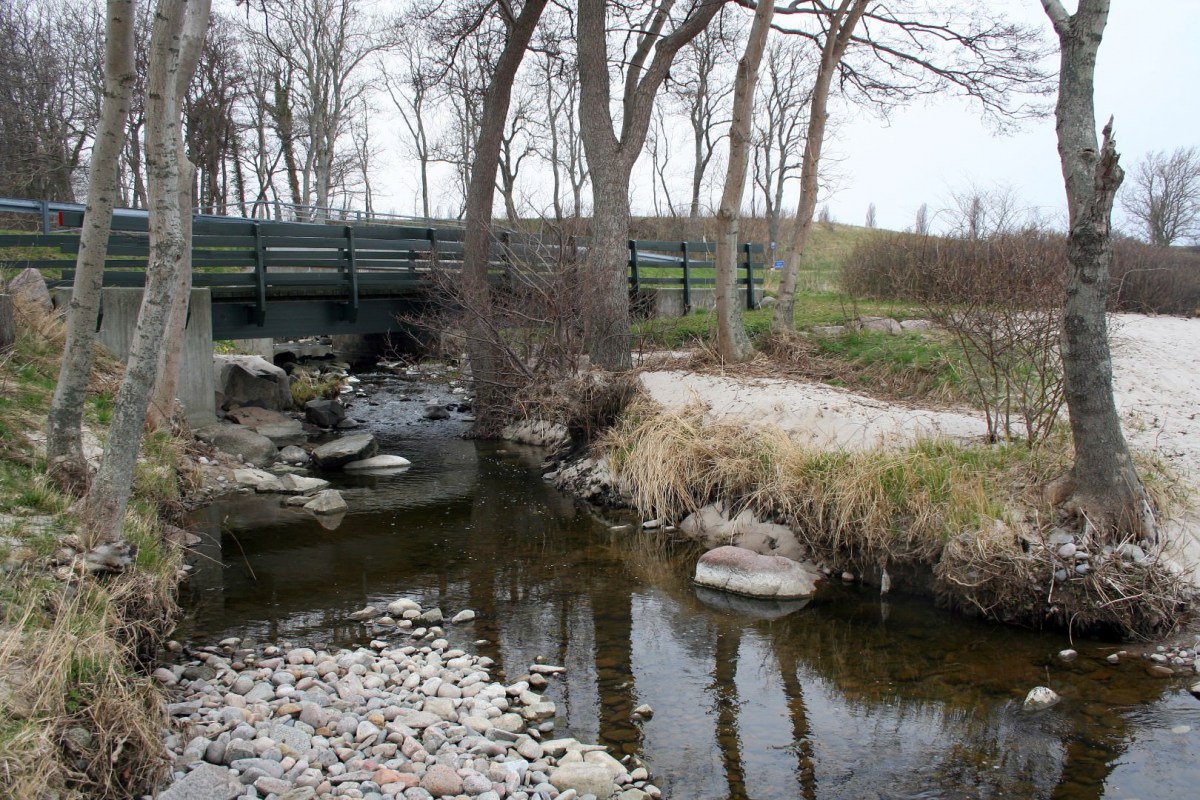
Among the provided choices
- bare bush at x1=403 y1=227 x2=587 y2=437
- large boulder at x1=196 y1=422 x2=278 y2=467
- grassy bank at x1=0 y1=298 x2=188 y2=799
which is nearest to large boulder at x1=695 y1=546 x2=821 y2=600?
grassy bank at x1=0 y1=298 x2=188 y2=799

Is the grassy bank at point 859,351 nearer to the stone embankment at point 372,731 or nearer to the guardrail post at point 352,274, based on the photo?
the guardrail post at point 352,274

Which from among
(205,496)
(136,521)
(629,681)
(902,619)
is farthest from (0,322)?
(902,619)

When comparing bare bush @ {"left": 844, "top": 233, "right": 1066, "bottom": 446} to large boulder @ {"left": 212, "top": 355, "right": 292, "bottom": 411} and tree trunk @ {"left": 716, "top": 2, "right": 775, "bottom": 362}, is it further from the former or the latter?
large boulder @ {"left": 212, "top": 355, "right": 292, "bottom": 411}

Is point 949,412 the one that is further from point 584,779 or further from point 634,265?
point 634,265

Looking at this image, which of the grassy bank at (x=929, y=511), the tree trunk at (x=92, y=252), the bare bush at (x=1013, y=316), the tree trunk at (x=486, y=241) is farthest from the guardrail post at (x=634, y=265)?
the tree trunk at (x=92, y=252)

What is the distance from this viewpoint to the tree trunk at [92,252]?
19.5ft

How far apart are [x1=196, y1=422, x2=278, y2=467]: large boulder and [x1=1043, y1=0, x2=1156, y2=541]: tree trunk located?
997cm

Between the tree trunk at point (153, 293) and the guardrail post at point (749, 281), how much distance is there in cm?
1505

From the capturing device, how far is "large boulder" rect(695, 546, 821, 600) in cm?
766

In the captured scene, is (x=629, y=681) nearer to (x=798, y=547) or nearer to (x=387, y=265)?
(x=798, y=547)

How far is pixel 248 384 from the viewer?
51.8ft

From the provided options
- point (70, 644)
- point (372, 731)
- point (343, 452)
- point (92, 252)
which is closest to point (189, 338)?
point (343, 452)

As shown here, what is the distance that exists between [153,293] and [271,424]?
9.18m

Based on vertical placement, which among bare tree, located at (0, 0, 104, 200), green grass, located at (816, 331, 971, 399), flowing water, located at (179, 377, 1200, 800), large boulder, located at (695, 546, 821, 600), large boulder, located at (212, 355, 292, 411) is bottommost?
flowing water, located at (179, 377, 1200, 800)
